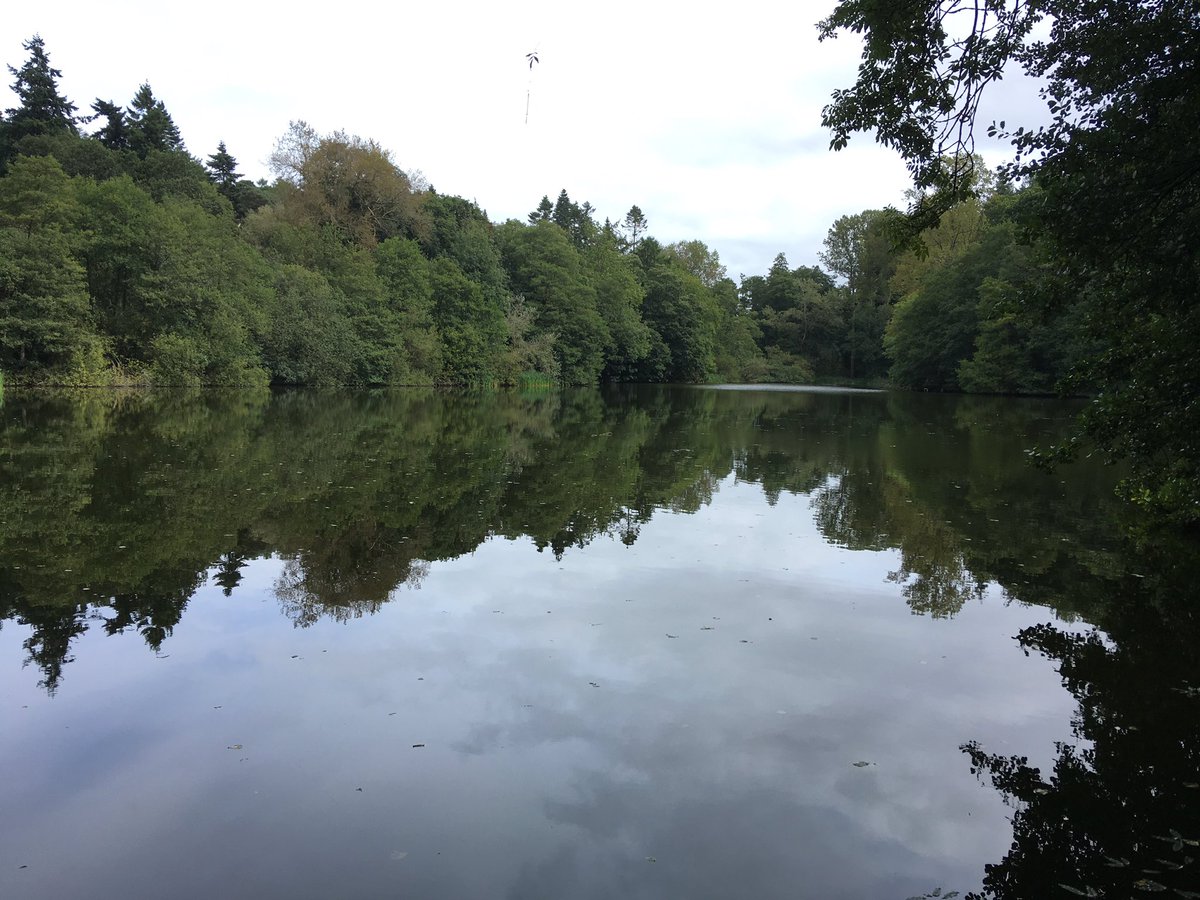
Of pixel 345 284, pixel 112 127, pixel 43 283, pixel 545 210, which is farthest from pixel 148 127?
pixel 545 210

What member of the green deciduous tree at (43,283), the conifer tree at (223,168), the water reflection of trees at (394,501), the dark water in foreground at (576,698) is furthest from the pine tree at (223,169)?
the dark water in foreground at (576,698)

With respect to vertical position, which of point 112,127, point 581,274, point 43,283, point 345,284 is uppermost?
point 112,127

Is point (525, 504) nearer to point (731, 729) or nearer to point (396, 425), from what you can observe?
point (731, 729)

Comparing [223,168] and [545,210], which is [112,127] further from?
[545,210]

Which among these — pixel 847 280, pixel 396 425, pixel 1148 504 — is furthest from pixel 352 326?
pixel 847 280

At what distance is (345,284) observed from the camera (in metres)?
46.8

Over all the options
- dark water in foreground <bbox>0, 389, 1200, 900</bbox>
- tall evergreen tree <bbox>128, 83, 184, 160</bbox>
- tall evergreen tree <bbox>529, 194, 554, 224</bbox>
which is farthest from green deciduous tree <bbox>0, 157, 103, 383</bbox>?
tall evergreen tree <bbox>529, 194, 554, 224</bbox>

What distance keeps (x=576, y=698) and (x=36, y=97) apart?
2436 inches

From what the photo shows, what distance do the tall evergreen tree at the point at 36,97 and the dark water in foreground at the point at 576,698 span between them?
5057 centimetres

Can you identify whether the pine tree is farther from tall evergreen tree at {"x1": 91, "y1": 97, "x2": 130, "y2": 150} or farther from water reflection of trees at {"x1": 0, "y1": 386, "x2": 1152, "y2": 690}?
water reflection of trees at {"x1": 0, "y1": 386, "x2": 1152, "y2": 690}

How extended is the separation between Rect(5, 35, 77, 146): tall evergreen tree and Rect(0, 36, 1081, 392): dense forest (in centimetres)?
12

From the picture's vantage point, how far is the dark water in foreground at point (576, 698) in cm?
352

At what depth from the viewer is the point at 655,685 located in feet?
17.7

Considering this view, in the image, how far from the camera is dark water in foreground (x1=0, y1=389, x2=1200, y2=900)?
138 inches
